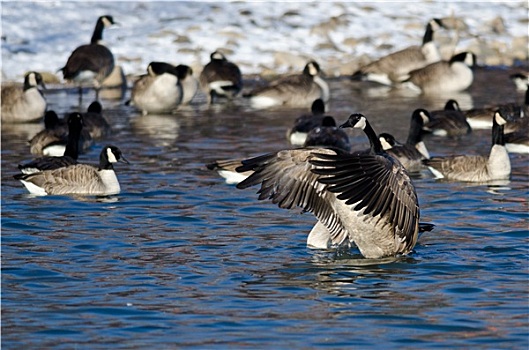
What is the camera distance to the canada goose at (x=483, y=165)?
1546 centimetres

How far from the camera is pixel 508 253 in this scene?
11055mm

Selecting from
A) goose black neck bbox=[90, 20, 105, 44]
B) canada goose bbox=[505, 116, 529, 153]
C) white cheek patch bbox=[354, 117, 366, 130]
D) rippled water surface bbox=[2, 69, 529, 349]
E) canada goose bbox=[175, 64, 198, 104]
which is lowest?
rippled water surface bbox=[2, 69, 529, 349]

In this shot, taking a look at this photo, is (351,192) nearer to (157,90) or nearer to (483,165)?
(483,165)

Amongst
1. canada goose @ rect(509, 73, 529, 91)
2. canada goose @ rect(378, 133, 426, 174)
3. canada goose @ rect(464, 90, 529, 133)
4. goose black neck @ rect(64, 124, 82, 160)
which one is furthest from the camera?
canada goose @ rect(509, 73, 529, 91)

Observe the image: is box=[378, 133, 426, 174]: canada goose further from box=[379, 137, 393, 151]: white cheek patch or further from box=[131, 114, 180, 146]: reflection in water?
box=[131, 114, 180, 146]: reflection in water

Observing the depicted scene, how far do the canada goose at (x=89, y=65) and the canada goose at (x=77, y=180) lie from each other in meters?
9.68

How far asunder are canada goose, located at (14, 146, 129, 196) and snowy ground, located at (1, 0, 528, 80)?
1196 cm

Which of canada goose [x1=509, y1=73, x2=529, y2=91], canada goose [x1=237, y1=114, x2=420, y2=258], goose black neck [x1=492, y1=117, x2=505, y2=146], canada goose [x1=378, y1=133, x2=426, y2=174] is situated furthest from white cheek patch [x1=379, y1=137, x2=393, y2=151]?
canada goose [x1=509, y1=73, x2=529, y2=91]

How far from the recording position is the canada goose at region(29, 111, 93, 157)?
17531mm

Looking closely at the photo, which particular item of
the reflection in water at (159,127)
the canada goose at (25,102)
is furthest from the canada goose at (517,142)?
the canada goose at (25,102)

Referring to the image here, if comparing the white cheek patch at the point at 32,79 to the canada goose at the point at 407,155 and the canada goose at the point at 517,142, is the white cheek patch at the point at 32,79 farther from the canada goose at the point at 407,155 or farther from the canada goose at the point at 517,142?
the canada goose at the point at 517,142

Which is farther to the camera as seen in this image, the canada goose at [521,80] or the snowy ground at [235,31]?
the snowy ground at [235,31]

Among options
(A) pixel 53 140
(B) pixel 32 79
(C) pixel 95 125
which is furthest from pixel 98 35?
(A) pixel 53 140

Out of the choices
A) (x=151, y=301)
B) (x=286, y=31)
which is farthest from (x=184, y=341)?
(x=286, y=31)
